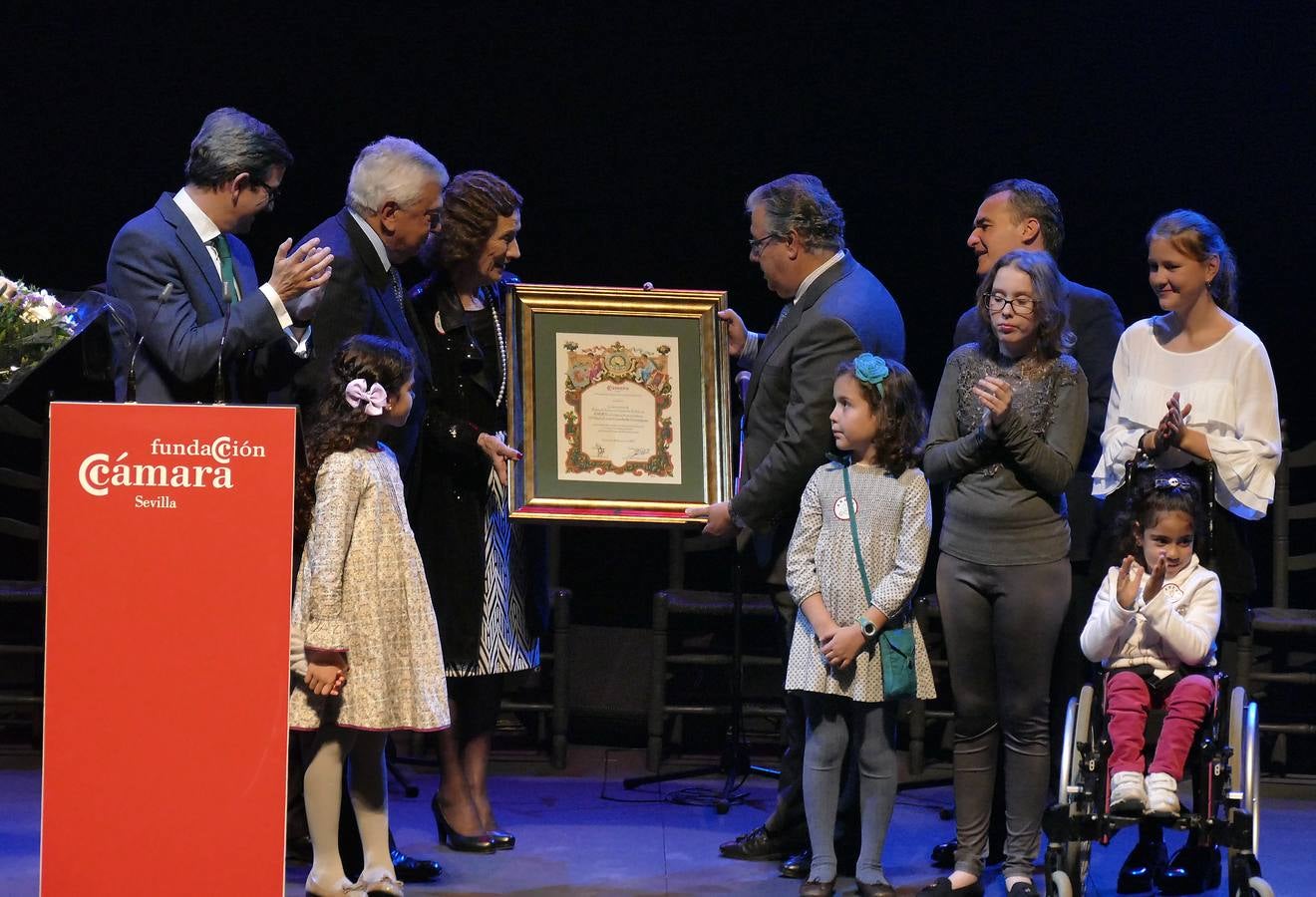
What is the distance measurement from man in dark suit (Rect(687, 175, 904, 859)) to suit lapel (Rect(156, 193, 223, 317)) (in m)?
1.46

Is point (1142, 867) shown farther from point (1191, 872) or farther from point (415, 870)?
point (415, 870)

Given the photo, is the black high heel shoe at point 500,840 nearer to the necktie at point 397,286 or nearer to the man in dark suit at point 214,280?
the man in dark suit at point 214,280

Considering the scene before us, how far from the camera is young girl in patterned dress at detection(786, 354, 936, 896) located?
4.27 m

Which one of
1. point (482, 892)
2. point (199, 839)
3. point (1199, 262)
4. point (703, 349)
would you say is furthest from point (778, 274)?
point (199, 839)

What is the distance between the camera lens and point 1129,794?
3.82 metres

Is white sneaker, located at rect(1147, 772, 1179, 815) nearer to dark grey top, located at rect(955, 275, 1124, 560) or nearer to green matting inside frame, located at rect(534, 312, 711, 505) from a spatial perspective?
dark grey top, located at rect(955, 275, 1124, 560)

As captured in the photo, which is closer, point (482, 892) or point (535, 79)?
point (482, 892)

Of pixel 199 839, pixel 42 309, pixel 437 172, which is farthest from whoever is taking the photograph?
pixel 437 172

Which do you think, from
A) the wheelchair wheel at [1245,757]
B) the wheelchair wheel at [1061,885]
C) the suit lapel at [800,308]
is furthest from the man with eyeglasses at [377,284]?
the wheelchair wheel at [1245,757]

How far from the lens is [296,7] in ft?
20.2

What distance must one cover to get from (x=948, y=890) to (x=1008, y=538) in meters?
0.95

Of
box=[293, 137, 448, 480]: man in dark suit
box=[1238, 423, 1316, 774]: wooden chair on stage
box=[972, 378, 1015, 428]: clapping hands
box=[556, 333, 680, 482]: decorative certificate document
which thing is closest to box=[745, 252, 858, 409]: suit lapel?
box=[556, 333, 680, 482]: decorative certificate document

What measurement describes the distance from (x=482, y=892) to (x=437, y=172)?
199 cm

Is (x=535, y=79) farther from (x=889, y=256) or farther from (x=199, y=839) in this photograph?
(x=199, y=839)
